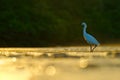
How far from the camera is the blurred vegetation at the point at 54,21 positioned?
117 feet

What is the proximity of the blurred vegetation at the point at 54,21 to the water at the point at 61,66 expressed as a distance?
1300cm

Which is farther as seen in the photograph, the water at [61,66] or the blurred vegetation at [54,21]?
the blurred vegetation at [54,21]

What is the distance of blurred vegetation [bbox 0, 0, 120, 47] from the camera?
117ft

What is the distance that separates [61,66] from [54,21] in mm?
20581

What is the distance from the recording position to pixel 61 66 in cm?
1745

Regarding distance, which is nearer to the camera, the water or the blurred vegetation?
the water

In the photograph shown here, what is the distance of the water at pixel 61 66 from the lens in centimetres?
1442

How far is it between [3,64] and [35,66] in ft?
3.58

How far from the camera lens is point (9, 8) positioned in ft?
120

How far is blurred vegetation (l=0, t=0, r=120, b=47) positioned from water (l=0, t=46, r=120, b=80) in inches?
Result: 512

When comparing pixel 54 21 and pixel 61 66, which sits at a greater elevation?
pixel 54 21

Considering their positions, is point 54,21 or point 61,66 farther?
point 54,21

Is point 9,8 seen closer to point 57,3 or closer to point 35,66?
point 57,3

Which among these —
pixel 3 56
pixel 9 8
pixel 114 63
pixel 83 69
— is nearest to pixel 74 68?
pixel 83 69
